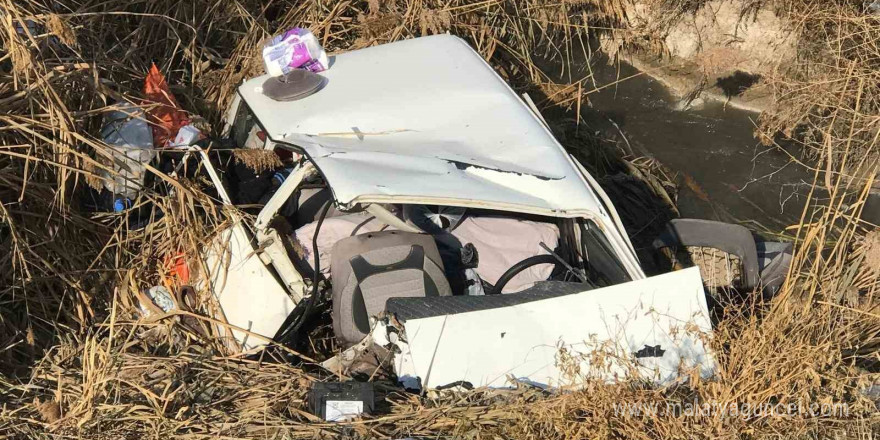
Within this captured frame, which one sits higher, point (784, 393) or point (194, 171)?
point (194, 171)

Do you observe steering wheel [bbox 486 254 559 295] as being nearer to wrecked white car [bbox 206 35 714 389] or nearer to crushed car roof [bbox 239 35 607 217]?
wrecked white car [bbox 206 35 714 389]

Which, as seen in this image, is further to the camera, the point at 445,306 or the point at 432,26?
the point at 432,26

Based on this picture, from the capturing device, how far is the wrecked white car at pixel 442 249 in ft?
10.9

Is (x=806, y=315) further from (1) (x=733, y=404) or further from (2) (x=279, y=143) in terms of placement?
(2) (x=279, y=143)

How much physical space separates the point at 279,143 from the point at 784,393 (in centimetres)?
264

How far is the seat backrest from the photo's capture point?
11.6 feet

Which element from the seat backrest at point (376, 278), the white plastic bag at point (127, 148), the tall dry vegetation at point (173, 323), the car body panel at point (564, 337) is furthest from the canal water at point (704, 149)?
the white plastic bag at point (127, 148)

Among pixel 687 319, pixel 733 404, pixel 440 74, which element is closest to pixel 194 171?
pixel 440 74

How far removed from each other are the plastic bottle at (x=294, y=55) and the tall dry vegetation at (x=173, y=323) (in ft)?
2.82

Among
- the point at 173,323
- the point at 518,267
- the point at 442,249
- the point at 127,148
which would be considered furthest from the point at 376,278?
the point at 127,148

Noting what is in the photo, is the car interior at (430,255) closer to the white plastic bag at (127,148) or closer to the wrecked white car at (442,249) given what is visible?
the wrecked white car at (442,249)

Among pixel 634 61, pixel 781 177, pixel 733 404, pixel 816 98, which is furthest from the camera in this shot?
pixel 634 61

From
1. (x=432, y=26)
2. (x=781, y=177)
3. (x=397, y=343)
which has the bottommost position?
(x=781, y=177)

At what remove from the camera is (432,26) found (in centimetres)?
589
